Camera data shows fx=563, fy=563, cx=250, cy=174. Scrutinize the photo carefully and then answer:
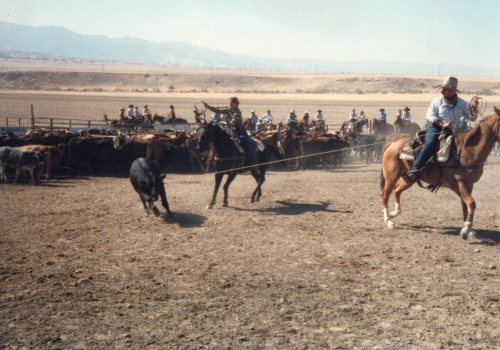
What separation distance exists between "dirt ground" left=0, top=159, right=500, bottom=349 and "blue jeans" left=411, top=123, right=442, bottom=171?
3.95ft

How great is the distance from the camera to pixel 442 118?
30.9 ft

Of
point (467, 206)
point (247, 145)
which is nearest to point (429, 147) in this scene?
point (467, 206)

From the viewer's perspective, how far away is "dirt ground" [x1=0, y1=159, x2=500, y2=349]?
216 inches

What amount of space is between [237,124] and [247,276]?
552cm

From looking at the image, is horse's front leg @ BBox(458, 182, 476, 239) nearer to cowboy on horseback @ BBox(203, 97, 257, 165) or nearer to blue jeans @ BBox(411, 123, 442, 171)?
blue jeans @ BBox(411, 123, 442, 171)

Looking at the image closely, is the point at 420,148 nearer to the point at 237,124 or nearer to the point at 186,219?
the point at 237,124

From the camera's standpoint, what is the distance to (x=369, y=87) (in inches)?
4274

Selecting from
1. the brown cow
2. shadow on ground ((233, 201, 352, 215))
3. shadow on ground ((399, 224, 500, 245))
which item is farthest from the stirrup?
the brown cow

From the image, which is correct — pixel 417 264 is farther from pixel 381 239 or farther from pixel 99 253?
pixel 99 253

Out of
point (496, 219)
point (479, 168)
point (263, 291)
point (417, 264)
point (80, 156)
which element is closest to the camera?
point (263, 291)

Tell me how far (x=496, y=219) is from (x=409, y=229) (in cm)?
196

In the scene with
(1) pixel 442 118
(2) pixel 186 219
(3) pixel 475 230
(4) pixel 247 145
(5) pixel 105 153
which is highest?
(1) pixel 442 118

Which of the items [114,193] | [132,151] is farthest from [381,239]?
[132,151]

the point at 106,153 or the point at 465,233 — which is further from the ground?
the point at 106,153
